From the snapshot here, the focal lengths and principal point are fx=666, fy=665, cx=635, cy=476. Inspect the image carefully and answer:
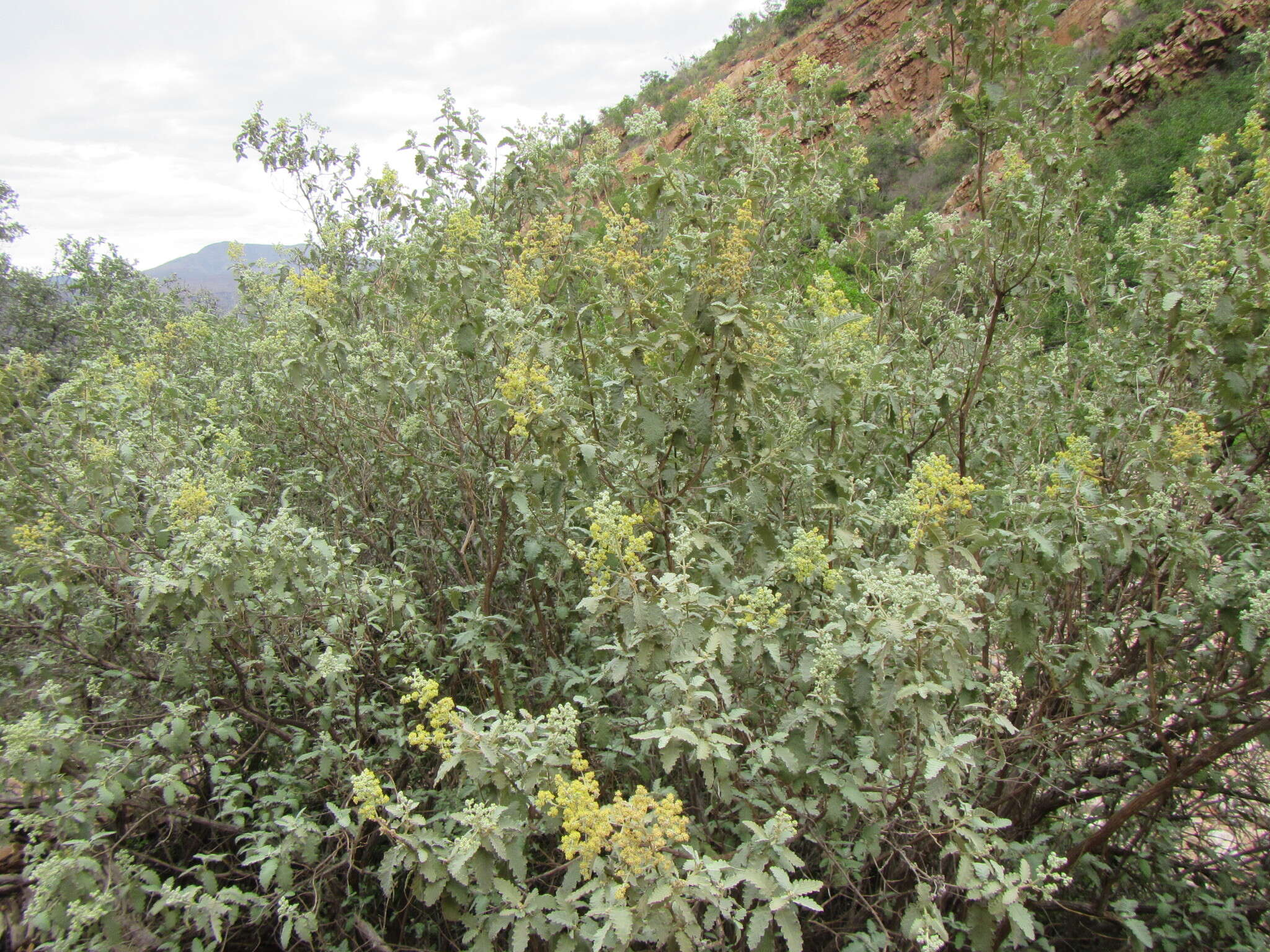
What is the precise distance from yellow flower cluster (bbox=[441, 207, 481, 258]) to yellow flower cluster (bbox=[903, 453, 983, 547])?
2213 millimetres

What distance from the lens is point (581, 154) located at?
4355mm

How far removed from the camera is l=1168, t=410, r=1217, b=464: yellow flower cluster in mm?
2254

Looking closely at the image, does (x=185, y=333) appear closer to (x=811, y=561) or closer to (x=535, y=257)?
(x=535, y=257)

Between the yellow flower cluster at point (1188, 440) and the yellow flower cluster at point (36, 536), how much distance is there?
420cm

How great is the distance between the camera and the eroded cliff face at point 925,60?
14.4 metres

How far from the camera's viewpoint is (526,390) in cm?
243

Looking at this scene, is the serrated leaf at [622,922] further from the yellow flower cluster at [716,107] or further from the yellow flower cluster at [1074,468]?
the yellow flower cluster at [716,107]

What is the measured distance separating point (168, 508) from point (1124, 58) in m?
21.5

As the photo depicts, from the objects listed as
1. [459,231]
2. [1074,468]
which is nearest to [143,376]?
[459,231]

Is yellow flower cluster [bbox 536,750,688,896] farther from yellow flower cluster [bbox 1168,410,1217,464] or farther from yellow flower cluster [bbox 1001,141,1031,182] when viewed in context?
yellow flower cluster [bbox 1001,141,1031,182]

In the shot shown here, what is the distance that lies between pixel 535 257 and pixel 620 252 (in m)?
0.51

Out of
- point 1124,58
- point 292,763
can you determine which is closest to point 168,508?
point 292,763

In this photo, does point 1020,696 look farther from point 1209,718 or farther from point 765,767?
point 765,767

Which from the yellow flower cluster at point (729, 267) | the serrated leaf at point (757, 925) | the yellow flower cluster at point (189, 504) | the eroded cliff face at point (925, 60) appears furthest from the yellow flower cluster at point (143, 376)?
the eroded cliff face at point (925, 60)
